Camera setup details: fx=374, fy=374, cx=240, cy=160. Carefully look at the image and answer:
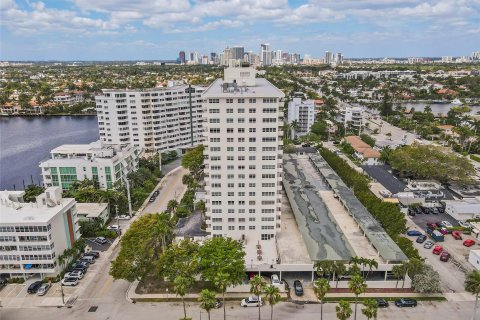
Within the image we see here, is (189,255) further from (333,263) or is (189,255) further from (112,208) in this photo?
(112,208)

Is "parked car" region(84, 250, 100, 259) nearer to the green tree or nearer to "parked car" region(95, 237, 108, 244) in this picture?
"parked car" region(95, 237, 108, 244)

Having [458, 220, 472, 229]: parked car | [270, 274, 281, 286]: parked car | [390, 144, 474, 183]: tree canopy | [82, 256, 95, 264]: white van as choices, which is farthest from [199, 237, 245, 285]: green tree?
[390, 144, 474, 183]: tree canopy

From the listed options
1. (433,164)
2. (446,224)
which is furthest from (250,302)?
(433,164)

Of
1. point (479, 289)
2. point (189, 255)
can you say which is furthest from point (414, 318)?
point (189, 255)

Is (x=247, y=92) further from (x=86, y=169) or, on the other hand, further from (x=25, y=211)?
(x=86, y=169)

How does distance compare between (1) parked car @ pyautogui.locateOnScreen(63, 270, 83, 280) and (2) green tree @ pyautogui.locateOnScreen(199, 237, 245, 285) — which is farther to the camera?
(1) parked car @ pyautogui.locateOnScreen(63, 270, 83, 280)

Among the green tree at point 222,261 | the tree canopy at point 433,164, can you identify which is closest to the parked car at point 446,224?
the tree canopy at point 433,164

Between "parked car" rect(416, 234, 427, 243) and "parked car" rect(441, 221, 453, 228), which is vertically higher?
"parked car" rect(441, 221, 453, 228)
